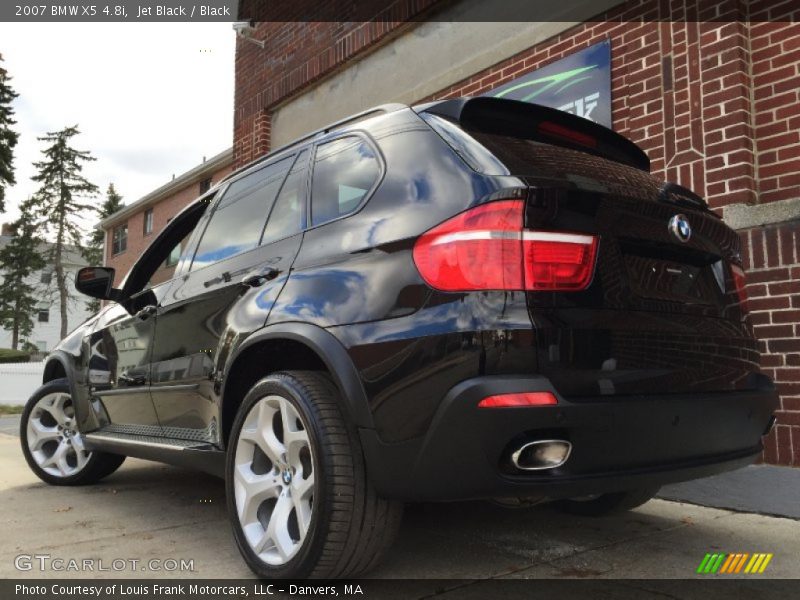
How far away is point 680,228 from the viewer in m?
2.34

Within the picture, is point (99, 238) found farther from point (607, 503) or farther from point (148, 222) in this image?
point (607, 503)

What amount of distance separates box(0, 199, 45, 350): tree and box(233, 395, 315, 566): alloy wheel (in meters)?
50.5

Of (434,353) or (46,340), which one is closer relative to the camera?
(434,353)

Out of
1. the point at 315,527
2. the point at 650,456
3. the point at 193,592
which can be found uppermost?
the point at 650,456

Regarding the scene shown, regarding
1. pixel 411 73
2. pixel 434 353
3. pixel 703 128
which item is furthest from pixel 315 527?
pixel 411 73

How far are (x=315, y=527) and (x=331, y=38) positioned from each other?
289 inches

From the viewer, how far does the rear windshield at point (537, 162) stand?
2.16 meters

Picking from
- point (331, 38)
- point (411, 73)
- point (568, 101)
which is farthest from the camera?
point (331, 38)

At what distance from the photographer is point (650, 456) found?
2051mm

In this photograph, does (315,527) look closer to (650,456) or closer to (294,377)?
(294,377)

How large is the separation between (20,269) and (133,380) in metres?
51.5

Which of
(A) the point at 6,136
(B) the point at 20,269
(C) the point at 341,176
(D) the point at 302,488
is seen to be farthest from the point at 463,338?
(B) the point at 20,269

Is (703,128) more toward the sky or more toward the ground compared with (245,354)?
more toward the sky

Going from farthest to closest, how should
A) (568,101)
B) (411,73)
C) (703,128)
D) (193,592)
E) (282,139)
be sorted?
(282,139) → (411,73) → (568,101) → (703,128) → (193,592)
